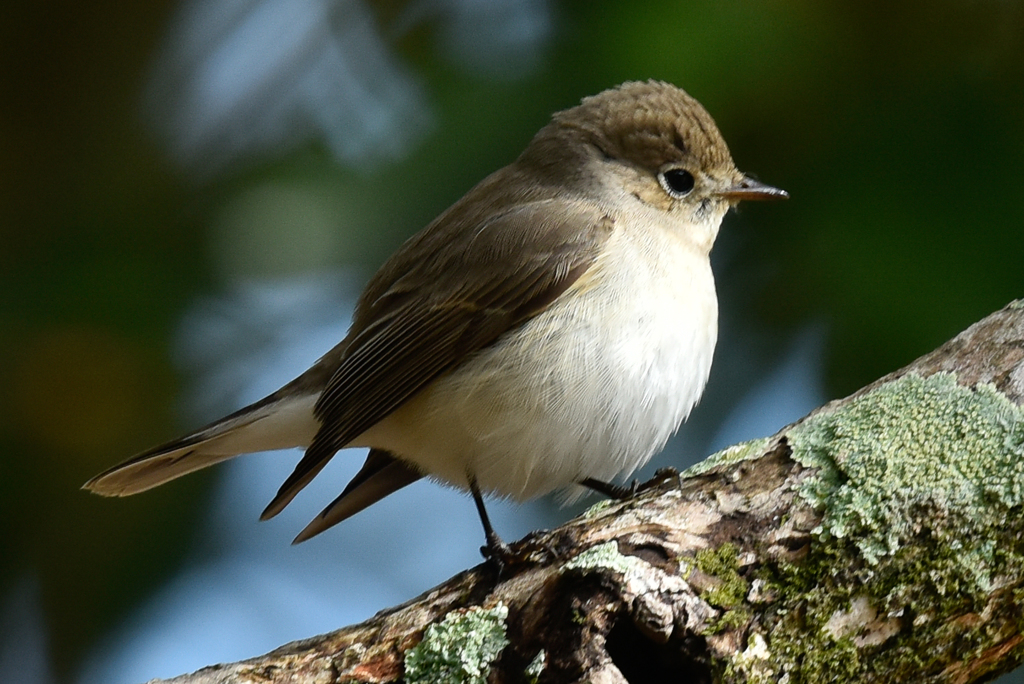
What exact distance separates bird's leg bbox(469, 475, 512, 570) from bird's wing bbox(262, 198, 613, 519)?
35 cm

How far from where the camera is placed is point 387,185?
3.48 m

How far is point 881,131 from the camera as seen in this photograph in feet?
9.68

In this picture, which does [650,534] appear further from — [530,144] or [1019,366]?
[530,144]

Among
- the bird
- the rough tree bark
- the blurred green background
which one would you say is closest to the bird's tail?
the bird

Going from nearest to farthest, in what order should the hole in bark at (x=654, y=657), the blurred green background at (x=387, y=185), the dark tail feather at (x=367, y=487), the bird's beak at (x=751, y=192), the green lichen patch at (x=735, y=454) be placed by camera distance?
the hole in bark at (x=654, y=657) → the green lichen patch at (x=735, y=454) → the blurred green background at (x=387, y=185) → the bird's beak at (x=751, y=192) → the dark tail feather at (x=367, y=487)

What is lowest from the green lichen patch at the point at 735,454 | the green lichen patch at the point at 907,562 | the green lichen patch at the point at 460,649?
the green lichen patch at the point at 907,562

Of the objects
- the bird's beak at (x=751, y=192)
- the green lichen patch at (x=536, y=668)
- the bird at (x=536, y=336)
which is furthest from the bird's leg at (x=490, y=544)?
the bird's beak at (x=751, y=192)

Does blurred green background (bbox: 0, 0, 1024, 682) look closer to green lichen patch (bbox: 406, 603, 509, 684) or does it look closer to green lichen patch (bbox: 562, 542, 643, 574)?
green lichen patch (bbox: 562, 542, 643, 574)

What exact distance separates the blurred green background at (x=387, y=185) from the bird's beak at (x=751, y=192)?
11 cm

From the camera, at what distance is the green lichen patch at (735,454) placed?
234cm

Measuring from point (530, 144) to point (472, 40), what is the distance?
15.9 inches

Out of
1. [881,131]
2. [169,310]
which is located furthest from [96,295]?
[881,131]

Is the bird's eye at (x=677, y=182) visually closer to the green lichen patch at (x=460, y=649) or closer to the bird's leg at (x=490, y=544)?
the bird's leg at (x=490, y=544)

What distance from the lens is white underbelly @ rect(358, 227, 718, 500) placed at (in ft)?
9.09
